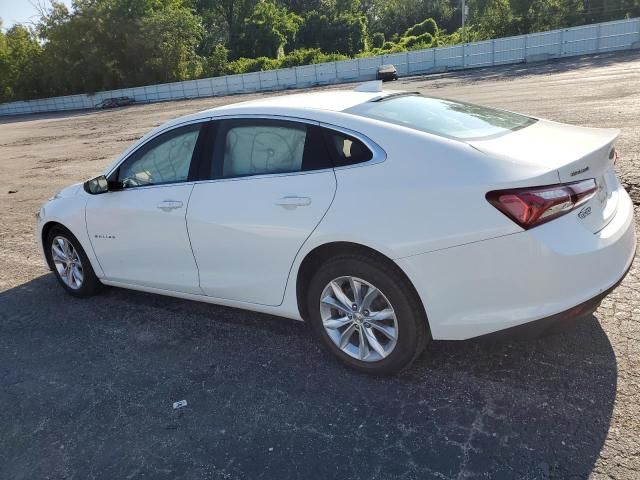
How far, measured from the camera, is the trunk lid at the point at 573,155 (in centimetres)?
278

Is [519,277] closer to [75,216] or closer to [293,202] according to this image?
[293,202]

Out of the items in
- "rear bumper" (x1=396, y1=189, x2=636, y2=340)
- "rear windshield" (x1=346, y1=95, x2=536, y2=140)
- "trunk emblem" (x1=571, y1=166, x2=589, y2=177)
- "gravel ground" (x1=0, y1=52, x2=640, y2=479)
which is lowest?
"gravel ground" (x1=0, y1=52, x2=640, y2=479)

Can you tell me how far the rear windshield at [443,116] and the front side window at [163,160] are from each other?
51.4 inches

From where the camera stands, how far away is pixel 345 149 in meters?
3.18

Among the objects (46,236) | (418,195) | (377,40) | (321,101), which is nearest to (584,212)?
(418,195)

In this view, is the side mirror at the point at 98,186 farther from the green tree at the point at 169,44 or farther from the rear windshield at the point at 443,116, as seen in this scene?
the green tree at the point at 169,44

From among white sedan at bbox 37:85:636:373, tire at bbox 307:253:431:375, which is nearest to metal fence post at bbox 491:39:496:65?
white sedan at bbox 37:85:636:373

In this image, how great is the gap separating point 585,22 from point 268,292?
175ft

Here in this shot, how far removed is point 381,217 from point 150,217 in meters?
2.00

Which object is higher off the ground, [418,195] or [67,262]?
[418,195]

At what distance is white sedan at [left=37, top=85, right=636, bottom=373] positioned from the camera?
2697 millimetres

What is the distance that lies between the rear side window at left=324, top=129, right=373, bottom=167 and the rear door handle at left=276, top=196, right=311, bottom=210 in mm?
279

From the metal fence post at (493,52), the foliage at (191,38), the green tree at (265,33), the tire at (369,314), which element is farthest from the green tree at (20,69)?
the tire at (369,314)

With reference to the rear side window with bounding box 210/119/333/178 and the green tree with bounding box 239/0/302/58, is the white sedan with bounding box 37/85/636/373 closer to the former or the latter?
the rear side window with bounding box 210/119/333/178
